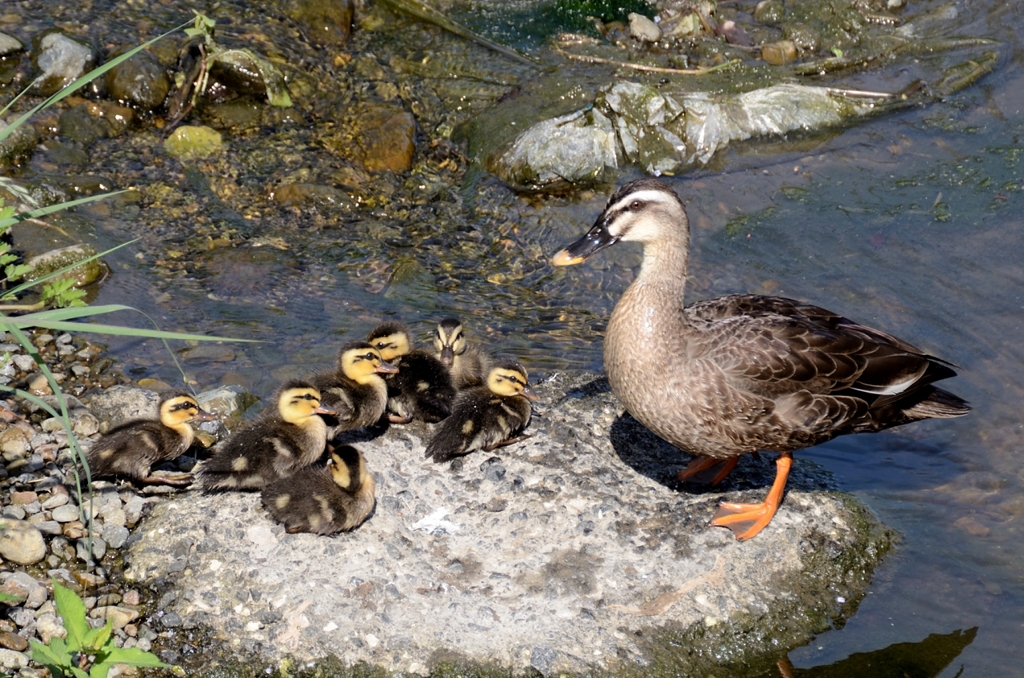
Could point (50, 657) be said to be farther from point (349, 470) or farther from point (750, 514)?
point (750, 514)

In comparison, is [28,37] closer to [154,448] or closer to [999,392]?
[154,448]

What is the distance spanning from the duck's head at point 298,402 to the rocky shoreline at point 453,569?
440mm

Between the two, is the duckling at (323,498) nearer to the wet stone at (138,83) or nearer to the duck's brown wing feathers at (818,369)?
the duck's brown wing feathers at (818,369)

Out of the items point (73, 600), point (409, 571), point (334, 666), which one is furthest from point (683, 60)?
point (73, 600)

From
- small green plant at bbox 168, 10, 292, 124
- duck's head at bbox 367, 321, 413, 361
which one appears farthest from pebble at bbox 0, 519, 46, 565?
small green plant at bbox 168, 10, 292, 124

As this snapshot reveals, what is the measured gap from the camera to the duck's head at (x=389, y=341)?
5816 mm

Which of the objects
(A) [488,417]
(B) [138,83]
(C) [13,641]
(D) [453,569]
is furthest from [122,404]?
(B) [138,83]

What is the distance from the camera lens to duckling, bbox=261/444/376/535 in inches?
182

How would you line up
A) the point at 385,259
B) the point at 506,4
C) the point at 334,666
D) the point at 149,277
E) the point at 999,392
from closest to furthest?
the point at 334,666
the point at 999,392
the point at 149,277
the point at 385,259
the point at 506,4

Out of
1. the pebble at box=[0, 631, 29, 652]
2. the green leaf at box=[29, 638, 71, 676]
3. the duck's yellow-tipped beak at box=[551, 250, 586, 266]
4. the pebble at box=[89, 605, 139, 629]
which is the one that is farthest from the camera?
the duck's yellow-tipped beak at box=[551, 250, 586, 266]

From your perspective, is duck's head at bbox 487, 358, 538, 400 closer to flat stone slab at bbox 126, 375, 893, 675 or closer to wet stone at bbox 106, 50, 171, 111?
flat stone slab at bbox 126, 375, 893, 675

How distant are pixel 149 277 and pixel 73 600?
382cm

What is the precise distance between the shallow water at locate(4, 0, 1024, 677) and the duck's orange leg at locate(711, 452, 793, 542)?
0.62 meters

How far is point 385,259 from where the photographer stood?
7.34 meters
